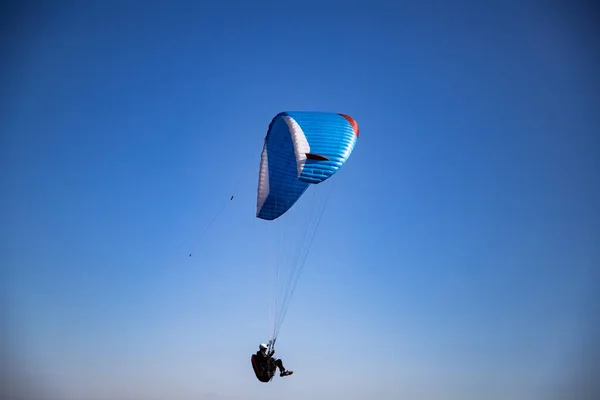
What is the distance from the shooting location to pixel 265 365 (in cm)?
1200

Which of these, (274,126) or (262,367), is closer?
(262,367)

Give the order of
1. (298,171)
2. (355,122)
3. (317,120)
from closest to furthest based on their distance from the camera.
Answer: (298,171) < (317,120) < (355,122)

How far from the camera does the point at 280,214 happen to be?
554 inches

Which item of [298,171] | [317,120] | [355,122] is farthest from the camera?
[355,122]

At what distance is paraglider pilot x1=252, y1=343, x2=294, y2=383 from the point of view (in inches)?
469

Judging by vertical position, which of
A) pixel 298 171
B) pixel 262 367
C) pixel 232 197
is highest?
pixel 232 197

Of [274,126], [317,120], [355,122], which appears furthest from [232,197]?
[355,122]

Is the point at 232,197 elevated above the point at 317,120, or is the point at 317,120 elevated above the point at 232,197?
the point at 317,120

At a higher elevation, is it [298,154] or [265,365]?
[298,154]

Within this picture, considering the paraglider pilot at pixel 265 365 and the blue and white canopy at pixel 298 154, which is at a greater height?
the blue and white canopy at pixel 298 154

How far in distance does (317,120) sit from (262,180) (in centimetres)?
315

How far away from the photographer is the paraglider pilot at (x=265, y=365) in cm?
1191

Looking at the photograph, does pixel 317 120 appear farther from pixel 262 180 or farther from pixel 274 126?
pixel 262 180

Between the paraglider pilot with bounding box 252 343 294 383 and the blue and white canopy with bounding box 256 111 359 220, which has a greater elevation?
the blue and white canopy with bounding box 256 111 359 220
